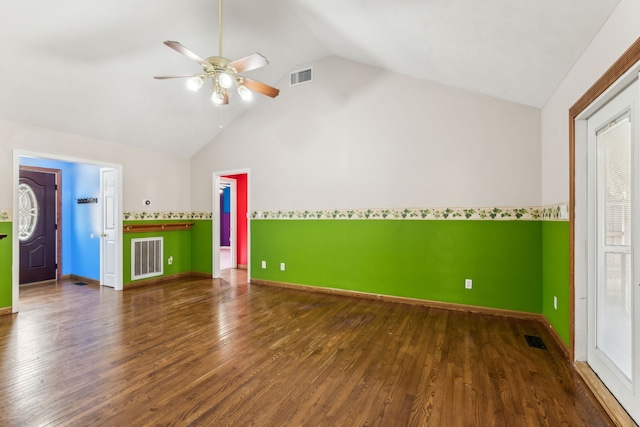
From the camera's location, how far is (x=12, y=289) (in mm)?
3914

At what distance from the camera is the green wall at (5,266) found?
3.82 metres

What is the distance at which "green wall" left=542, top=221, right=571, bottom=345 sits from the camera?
2.67m

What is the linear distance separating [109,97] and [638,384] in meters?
5.87

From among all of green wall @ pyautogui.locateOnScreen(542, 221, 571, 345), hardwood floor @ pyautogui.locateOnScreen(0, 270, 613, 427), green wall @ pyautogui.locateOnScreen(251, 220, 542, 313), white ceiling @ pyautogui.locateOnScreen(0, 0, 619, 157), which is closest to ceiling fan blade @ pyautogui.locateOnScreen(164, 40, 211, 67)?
white ceiling @ pyautogui.locateOnScreen(0, 0, 619, 157)

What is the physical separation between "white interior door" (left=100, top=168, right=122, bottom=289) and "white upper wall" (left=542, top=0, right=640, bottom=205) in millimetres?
6178

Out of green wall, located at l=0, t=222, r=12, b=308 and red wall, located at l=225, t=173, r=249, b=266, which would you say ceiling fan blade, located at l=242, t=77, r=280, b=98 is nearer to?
green wall, located at l=0, t=222, r=12, b=308

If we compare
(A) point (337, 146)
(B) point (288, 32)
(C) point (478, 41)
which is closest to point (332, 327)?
(A) point (337, 146)

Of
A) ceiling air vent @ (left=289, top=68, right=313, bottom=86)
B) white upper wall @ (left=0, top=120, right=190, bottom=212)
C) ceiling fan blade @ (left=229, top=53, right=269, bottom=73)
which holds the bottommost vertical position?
white upper wall @ (left=0, top=120, right=190, bottom=212)

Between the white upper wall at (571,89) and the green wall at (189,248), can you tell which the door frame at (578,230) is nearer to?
the white upper wall at (571,89)

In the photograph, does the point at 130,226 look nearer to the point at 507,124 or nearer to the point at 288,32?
the point at 288,32

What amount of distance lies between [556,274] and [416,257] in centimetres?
153

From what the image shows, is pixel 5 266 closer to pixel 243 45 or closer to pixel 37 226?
pixel 37 226

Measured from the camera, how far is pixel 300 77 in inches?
197

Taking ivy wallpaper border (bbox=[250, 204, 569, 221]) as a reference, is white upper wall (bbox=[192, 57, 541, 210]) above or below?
above
